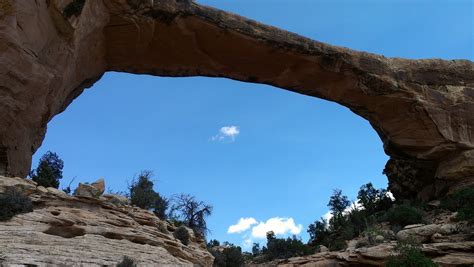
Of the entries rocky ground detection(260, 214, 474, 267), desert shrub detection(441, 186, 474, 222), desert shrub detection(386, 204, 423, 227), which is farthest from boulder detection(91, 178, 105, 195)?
desert shrub detection(386, 204, 423, 227)

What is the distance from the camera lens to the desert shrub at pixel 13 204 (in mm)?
7986

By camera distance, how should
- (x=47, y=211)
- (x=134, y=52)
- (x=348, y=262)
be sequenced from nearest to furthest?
(x=47, y=211)
(x=348, y=262)
(x=134, y=52)

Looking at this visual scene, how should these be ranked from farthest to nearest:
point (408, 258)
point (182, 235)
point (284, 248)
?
point (284, 248), point (408, 258), point (182, 235)

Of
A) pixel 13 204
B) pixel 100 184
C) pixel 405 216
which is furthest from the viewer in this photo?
pixel 405 216

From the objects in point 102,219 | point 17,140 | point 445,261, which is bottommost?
point 445,261

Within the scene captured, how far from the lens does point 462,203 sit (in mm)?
18219

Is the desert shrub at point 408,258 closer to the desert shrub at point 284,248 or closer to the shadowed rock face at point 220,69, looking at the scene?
the desert shrub at point 284,248

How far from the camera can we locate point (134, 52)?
1728 cm

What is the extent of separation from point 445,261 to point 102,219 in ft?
33.0

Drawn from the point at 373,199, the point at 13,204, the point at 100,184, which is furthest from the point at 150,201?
the point at 373,199

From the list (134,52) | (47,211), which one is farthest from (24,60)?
(134,52)

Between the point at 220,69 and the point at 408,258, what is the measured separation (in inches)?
429

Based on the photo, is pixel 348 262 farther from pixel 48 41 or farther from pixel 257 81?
pixel 48 41

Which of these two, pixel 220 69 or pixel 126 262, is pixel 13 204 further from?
pixel 220 69
